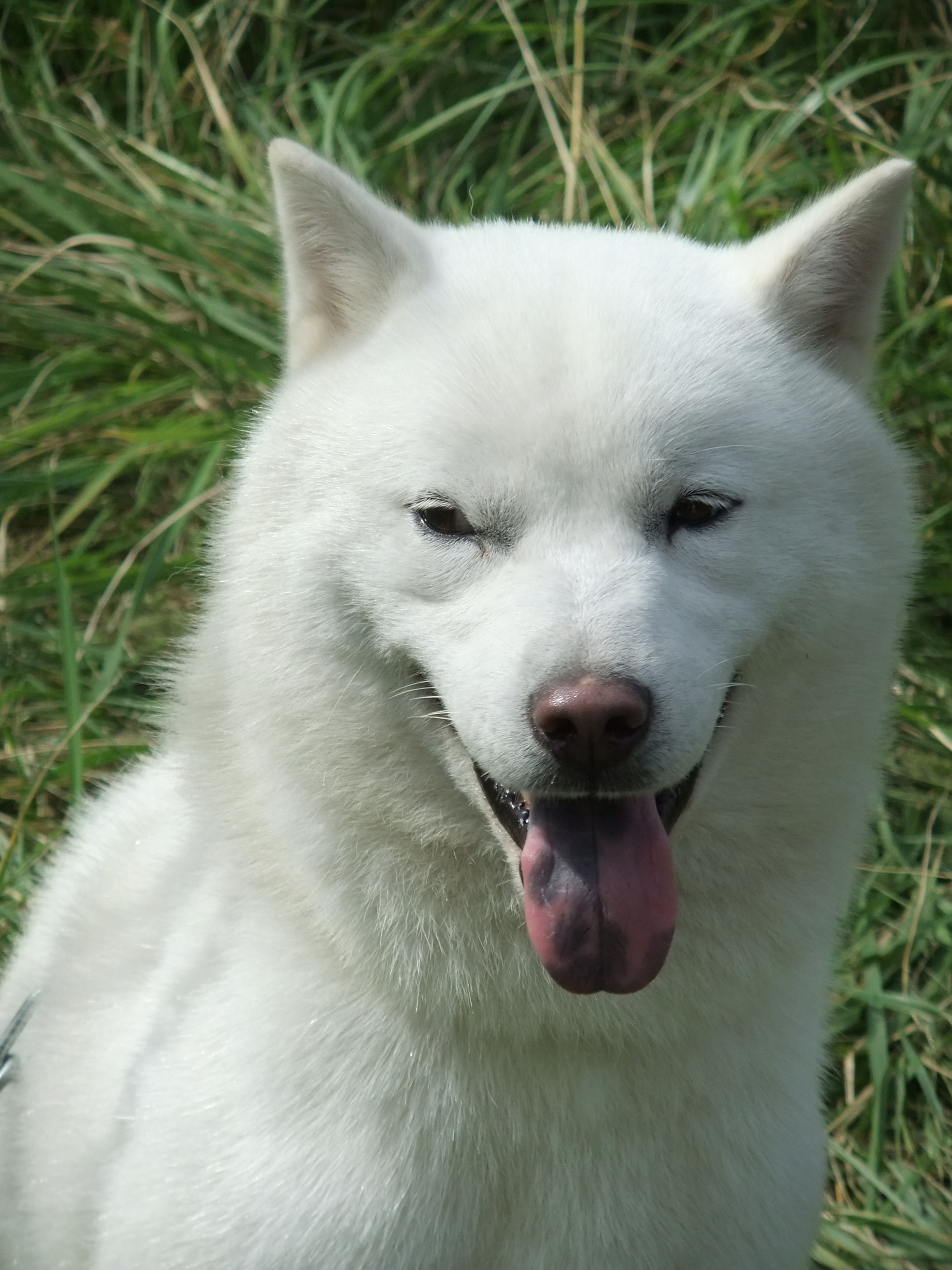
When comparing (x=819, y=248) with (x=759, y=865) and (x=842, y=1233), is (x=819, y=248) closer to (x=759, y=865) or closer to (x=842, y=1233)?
(x=759, y=865)

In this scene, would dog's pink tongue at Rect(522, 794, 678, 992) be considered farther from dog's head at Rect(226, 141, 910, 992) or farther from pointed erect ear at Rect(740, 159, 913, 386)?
pointed erect ear at Rect(740, 159, 913, 386)

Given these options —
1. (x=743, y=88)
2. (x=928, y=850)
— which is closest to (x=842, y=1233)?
(x=928, y=850)

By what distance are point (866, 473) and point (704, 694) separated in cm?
54

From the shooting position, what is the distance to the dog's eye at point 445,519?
2143 mm

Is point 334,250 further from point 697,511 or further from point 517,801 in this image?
point 517,801

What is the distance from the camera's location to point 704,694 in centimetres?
203

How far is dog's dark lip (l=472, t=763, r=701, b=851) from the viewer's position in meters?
2.17

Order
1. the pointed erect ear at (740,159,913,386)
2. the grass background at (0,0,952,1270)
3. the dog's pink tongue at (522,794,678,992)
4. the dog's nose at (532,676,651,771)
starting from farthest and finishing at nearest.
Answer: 1. the grass background at (0,0,952,1270)
2. the pointed erect ear at (740,159,913,386)
3. the dog's pink tongue at (522,794,678,992)
4. the dog's nose at (532,676,651,771)

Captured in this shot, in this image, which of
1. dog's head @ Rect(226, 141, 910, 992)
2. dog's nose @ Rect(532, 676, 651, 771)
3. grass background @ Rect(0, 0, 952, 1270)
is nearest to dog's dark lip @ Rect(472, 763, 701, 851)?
dog's head @ Rect(226, 141, 910, 992)

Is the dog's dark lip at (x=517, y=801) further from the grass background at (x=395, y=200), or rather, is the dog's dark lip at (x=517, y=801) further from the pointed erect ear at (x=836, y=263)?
the grass background at (x=395, y=200)

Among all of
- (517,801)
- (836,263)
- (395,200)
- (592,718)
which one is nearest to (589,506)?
(592,718)

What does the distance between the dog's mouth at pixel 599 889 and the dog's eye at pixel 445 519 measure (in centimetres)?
39

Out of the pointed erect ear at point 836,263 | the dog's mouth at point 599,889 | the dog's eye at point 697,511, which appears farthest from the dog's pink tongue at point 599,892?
the pointed erect ear at point 836,263

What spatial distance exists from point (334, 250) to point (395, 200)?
3056 mm
